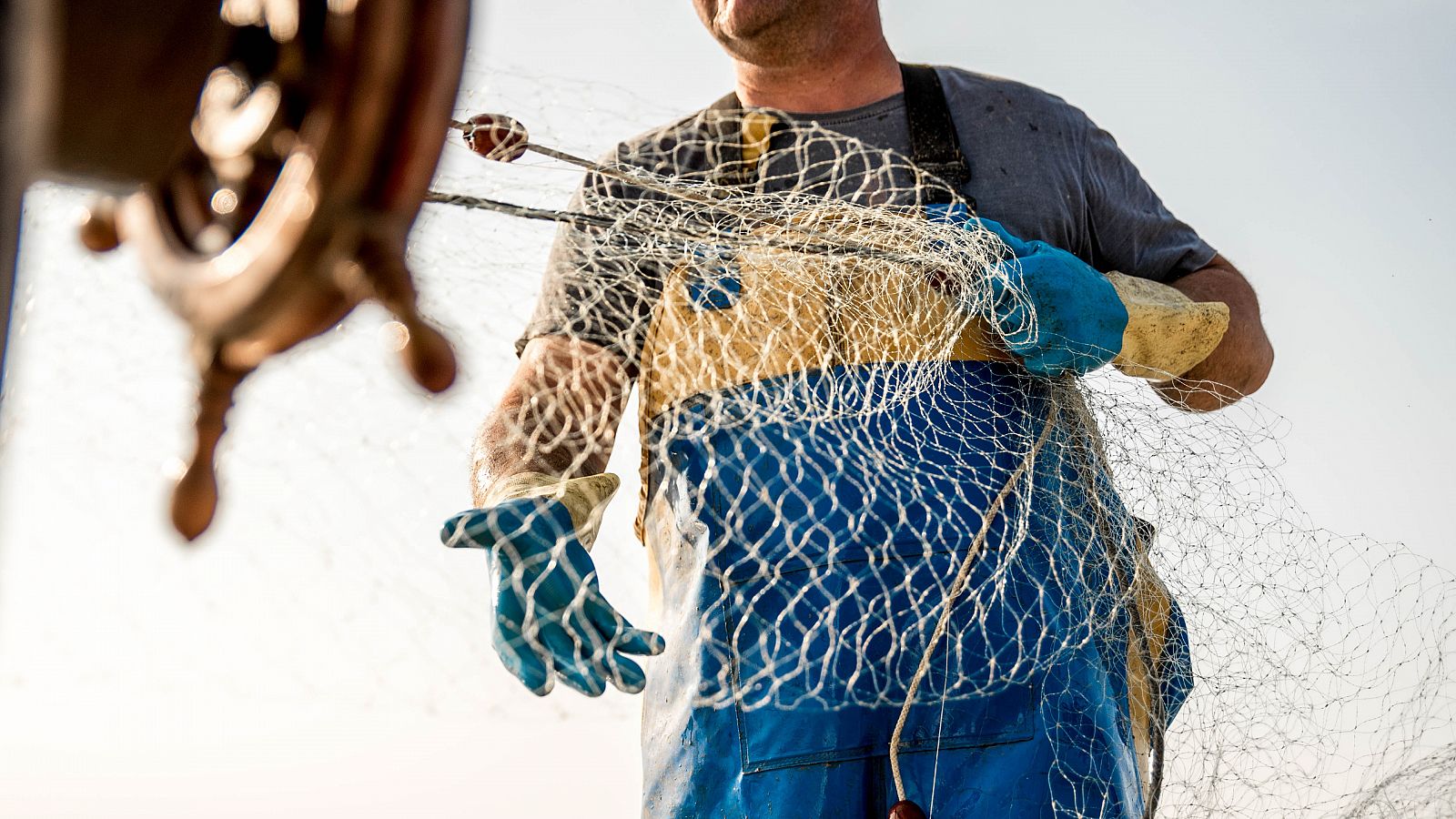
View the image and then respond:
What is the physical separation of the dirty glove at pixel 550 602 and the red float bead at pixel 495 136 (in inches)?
14.6

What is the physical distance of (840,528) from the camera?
1462mm

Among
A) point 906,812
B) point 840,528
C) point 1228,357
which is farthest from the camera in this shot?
point 1228,357

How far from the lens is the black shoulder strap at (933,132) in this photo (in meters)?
1.74

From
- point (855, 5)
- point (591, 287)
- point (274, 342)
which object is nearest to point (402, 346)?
point (274, 342)

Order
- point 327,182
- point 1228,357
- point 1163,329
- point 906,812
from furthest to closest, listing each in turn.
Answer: point 1228,357
point 1163,329
point 906,812
point 327,182

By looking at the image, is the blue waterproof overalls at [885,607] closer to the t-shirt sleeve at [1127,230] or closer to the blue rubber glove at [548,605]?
the blue rubber glove at [548,605]

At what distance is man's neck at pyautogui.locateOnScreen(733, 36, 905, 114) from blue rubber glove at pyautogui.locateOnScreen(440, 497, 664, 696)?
2.49 ft

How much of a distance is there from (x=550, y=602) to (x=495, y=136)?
50 cm

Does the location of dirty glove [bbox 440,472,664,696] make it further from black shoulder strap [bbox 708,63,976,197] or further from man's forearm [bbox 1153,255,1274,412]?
man's forearm [bbox 1153,255,1274,412]

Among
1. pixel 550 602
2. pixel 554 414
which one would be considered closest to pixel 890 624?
pixel 550 602

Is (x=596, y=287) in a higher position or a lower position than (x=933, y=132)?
lower

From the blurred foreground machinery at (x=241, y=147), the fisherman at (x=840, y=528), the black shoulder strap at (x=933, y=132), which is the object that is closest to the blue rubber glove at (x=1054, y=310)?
the fisherman at (x=840, y=528)

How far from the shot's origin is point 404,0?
0.42 metres

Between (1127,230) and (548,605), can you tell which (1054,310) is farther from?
(548,605)
